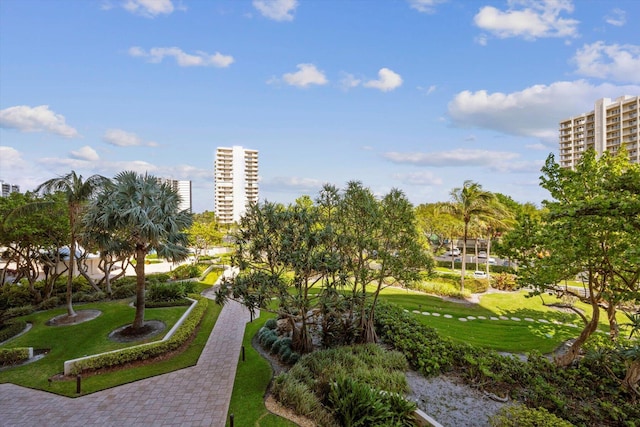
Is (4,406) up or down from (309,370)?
down

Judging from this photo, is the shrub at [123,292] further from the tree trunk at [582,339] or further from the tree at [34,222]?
the tree trunk at [582,339]

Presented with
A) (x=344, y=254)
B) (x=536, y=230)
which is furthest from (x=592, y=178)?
(x=344, y=254)

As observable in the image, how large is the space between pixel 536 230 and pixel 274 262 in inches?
373

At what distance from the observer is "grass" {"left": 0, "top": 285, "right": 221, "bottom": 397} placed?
12.0 m

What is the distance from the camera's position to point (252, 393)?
1123cm

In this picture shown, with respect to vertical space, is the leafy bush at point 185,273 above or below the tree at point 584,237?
below

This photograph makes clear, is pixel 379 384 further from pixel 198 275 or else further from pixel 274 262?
pixel 198 275

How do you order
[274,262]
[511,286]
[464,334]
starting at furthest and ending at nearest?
[511,286] → [464,334] → [274,262]

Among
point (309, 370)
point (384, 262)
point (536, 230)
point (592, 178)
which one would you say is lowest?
point (309, 370)

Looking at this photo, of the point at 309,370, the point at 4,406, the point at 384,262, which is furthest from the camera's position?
the point at 384,262

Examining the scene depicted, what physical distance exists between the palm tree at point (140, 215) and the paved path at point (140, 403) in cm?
532

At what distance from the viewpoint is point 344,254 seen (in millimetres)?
14250

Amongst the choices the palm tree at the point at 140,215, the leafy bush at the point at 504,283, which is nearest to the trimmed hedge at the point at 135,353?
the palm tree at the point at 140,215

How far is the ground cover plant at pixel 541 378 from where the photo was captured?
30.6 feet
